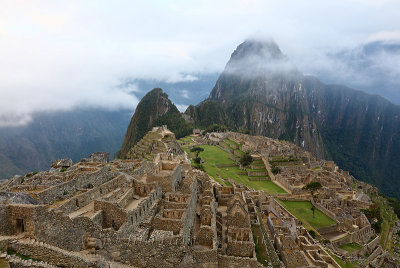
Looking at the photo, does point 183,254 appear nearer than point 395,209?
Yes

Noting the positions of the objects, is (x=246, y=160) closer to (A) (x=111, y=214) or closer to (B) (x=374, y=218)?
(B) (x=374, y=218)

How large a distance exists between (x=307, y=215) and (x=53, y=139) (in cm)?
5499

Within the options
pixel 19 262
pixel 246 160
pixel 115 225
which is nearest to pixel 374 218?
pixel 246 160

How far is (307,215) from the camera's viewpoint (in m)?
41.7

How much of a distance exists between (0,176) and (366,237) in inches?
2242

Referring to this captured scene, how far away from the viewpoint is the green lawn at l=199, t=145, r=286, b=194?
2016 inches

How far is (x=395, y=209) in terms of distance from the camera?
60.5 meters

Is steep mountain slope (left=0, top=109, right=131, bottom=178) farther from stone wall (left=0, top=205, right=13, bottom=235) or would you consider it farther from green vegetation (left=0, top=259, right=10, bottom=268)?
green vegetation (left=0, top=259, right=10, bottom=268)

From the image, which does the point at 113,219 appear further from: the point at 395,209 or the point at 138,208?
the point at 395,209

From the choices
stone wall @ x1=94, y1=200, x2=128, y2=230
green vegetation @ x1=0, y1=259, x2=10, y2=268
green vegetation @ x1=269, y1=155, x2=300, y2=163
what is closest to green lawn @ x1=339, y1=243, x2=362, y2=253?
green vegetation @ x1=269, y1=155, x2=300, y2=163

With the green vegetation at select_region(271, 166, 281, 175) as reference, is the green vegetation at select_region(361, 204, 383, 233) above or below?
below

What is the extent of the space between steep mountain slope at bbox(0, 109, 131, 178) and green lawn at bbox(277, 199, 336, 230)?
45.5m

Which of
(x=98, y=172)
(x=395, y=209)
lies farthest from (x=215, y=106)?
(x=98, y=172)

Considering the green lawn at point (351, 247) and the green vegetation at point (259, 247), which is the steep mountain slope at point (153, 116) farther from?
the green vegetation at point (259, 247)
